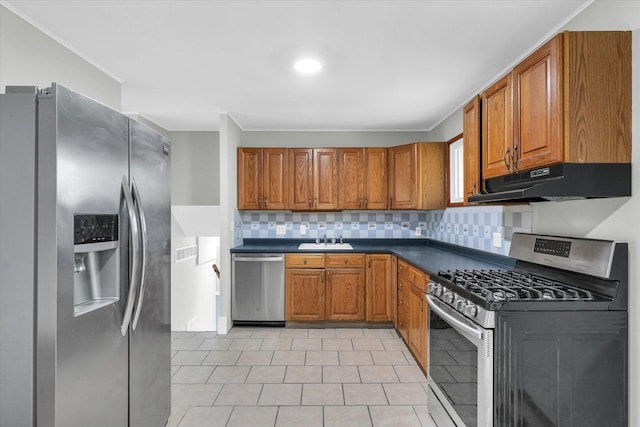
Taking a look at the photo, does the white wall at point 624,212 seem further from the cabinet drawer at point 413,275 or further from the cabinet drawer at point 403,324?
the cabinet drawer at point 403,324

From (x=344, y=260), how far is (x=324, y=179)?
3.49ft

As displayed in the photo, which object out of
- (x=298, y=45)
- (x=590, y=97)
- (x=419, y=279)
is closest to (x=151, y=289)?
(x=298, y=45)

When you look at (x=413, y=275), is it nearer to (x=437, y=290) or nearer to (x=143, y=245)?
(x=437, y=290)

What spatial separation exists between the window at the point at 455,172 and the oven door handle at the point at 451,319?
6.35 ft

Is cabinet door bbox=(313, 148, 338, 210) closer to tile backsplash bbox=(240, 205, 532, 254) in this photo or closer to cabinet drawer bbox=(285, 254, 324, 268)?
tile backsplash bbox=(240, 205, 532, 254)

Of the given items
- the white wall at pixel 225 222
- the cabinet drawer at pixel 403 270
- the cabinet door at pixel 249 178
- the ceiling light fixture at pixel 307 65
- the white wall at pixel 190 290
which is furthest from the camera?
the white wall at pixel 190 290

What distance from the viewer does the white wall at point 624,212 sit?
5.19 ft

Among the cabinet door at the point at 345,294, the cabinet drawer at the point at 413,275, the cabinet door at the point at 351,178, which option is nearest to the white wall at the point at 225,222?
the cabinet door at the point at 345,294

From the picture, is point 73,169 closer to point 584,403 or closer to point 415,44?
point 415,44

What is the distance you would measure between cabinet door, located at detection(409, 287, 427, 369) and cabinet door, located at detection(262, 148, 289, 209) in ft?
6.64

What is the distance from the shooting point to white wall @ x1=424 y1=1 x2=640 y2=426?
1.58m

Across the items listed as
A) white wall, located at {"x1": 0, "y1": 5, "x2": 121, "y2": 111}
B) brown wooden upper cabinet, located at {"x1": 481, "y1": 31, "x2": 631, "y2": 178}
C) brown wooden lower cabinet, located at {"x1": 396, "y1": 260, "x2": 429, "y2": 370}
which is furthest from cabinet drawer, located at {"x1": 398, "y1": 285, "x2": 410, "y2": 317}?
white wall, located at {"x1": 0, "y1": 5, "x2": 121, "y2": 111}

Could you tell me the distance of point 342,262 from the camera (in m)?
4.19

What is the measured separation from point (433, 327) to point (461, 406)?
1.68 feet
